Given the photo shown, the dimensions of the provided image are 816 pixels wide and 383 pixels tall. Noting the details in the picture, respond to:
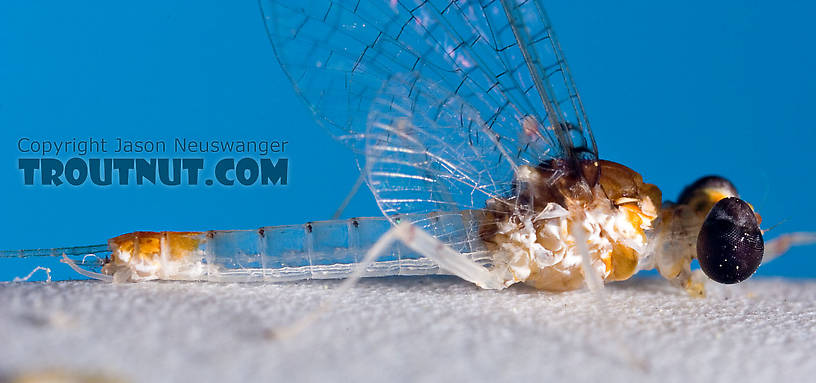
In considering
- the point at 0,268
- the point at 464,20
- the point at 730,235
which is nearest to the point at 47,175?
the point at 0,268

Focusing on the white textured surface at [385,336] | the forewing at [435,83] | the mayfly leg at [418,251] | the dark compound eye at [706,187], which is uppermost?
the forewing at [435,83]

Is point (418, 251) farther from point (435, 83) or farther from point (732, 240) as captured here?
point (732, 240)

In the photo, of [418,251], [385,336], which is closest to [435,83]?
[418,251]

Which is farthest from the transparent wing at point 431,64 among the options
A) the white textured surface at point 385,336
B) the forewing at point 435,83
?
the white textured surface at point 385,336

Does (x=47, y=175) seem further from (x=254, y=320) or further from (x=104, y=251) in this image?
A: (x=254, y=320)

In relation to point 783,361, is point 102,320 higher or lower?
higher

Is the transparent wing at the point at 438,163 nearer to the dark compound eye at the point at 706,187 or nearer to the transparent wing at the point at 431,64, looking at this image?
the transparent wing at the point at 431,64

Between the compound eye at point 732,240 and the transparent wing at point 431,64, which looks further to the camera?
the transparent wing at point 431,64
